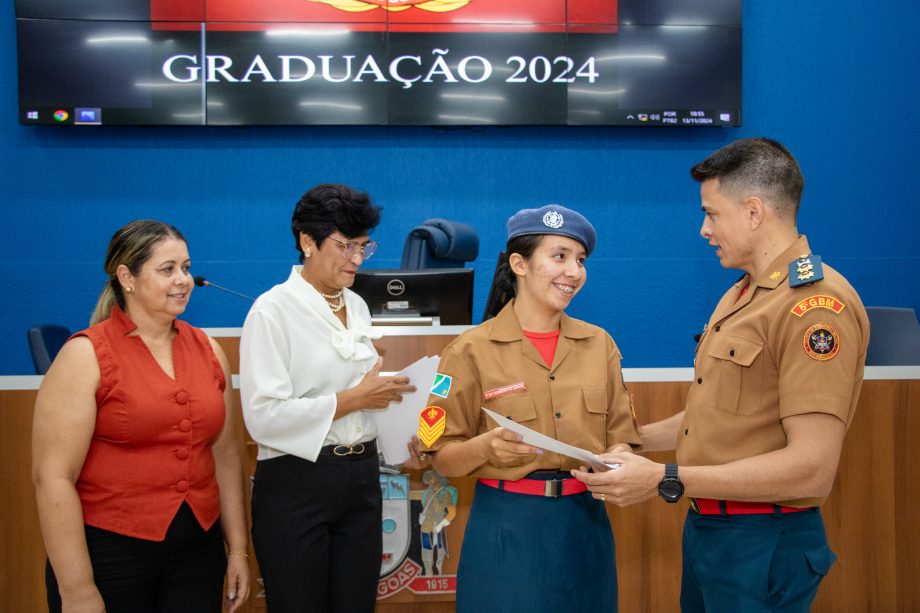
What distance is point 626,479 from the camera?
1.65 metres

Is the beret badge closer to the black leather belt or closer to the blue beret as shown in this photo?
the blue beret

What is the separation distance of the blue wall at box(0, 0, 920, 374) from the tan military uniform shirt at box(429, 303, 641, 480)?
3366 mm

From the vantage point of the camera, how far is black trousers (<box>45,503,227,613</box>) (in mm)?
1808

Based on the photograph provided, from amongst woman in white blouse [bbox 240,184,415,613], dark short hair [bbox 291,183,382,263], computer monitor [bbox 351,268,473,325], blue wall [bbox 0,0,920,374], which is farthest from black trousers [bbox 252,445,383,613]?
blue wall [bbox 0,0,920,374]

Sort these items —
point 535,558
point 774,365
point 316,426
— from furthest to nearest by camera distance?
1. point 316,426
2. point 535,558
3. point 774,365

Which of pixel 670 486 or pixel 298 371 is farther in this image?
pixel 298 371

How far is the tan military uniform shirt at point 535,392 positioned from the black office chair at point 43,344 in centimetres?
221

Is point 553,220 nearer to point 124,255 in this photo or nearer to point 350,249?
point 350,249

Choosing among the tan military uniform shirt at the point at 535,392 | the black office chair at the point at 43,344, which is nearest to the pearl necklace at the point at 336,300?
the tan military uniform shirt at the point at 535,392

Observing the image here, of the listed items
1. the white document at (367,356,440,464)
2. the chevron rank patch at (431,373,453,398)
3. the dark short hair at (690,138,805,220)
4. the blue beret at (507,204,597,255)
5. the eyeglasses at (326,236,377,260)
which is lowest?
the white document at (367,356,440,464)

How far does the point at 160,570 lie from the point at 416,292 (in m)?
1.55

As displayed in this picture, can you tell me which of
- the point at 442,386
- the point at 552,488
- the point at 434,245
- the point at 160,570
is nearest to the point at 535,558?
the point at 552,488

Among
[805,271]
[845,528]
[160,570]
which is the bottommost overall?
[845,528]

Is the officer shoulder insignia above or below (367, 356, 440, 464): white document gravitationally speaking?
above
